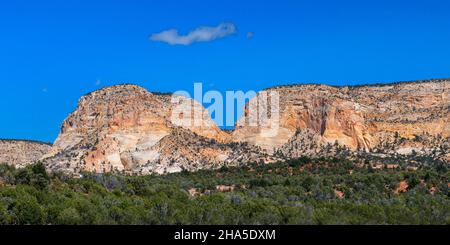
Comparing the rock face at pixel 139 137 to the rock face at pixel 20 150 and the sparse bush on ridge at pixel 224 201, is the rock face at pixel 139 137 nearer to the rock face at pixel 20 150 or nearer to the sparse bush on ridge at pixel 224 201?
the rock face at pixel 20 150

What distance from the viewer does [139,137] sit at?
10975cm

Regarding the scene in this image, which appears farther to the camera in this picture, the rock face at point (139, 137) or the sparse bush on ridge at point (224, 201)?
the rock face at point (139, 137)

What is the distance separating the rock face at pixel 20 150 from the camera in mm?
139000

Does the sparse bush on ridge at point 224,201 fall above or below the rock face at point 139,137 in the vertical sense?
below

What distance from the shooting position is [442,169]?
84.6 m

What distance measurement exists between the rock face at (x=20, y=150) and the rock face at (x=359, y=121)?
4529 cm

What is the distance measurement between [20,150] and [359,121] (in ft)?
226

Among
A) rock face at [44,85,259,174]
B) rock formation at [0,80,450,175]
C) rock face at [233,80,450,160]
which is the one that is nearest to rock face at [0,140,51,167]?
rock formation at [0,80,450,175]

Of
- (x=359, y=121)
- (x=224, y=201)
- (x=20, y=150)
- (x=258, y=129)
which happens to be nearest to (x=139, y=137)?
(x=258, y=129)

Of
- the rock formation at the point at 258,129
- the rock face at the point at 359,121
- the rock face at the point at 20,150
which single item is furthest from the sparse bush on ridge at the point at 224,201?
the rock face at the point at 20,150

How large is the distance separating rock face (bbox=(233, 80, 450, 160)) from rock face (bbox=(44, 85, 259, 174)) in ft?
27.0

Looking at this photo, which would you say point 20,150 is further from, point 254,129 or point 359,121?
point 359,121
